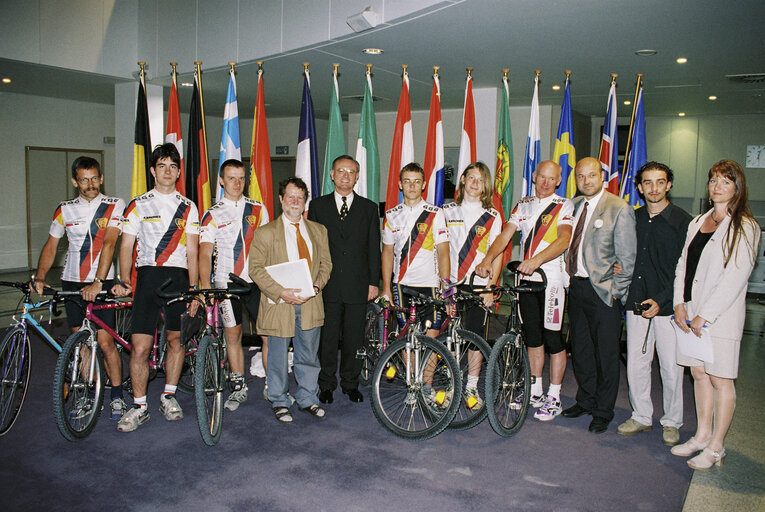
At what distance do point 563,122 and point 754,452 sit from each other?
10.0 feet

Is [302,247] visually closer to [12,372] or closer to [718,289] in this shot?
[12,372]

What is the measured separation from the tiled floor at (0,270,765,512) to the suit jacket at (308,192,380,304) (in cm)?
218

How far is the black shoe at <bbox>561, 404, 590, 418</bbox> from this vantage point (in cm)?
375

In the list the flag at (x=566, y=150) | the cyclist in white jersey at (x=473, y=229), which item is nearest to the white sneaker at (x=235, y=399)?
the cyclist in white jersey at (x=473, y=229)

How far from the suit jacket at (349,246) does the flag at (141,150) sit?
88.2 inches

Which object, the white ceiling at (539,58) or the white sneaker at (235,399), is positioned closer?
the white sneaker at (235,399)

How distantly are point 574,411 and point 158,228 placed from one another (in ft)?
9.35

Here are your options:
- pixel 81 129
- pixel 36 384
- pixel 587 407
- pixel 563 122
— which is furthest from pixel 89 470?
pixel 81 129

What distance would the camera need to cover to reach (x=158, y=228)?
349cm

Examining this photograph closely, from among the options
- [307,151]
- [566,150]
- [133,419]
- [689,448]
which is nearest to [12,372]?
[133,419]

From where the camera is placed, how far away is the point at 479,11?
430 centimetres

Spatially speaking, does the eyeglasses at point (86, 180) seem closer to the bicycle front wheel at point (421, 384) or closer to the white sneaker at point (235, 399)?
the white sneaker at point (235, 399)

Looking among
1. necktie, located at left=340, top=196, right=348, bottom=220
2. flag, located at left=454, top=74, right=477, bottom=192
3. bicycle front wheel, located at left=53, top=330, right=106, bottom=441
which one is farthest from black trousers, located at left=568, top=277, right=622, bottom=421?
bicycle front wheel, located at left=53, top=330, right=106, bottom=441

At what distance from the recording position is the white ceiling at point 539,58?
430cm
